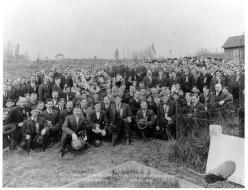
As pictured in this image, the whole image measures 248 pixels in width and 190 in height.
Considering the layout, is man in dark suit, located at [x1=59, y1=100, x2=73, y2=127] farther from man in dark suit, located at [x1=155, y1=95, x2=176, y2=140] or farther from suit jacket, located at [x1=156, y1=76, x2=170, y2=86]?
suit jacket, located at [x1=156, y1=76, x2=170, y2=86]

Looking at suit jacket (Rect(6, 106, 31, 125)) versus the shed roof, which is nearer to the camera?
the shed roof

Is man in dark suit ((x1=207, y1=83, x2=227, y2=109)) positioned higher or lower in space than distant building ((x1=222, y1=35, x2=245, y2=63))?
lower

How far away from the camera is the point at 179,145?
4695 mm

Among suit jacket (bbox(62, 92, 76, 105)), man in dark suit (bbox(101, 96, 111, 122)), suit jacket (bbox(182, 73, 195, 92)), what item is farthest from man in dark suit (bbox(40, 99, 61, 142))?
suit jacket (bbox(182, 73, 195, 92))

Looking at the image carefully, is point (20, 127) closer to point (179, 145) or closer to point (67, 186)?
point (67, 186)

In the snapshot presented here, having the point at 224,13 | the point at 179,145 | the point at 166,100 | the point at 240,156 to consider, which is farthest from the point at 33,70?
the point at 240,156

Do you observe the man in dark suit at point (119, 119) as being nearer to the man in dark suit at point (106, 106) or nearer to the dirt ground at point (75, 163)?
the man in dark suit at point (106, 106)

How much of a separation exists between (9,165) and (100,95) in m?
2.34

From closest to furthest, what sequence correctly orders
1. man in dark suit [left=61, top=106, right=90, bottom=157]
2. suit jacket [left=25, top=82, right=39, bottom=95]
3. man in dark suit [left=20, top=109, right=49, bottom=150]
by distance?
man in dark suit [left=61, top=106, right=90, bottom=157] → man in dark suit [left=20, top=109, right=49, bottom=150] → suit jacket [left=25, top=82, right=39, bottom=95]

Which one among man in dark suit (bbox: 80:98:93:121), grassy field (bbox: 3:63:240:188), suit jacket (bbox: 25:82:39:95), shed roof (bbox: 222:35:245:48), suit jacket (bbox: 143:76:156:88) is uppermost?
shed roof (bbox: 222:35:245:48)

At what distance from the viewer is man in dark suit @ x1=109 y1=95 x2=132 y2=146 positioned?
16.8ft

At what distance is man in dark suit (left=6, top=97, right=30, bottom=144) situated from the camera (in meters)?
5.00

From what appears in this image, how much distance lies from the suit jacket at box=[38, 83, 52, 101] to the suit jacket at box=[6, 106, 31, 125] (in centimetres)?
61

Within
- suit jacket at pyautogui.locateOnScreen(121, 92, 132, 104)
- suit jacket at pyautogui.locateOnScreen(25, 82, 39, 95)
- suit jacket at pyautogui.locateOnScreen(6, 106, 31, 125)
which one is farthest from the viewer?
suit jacket at pyautogui.locateOnScreen(25, 82, 39, 95)
